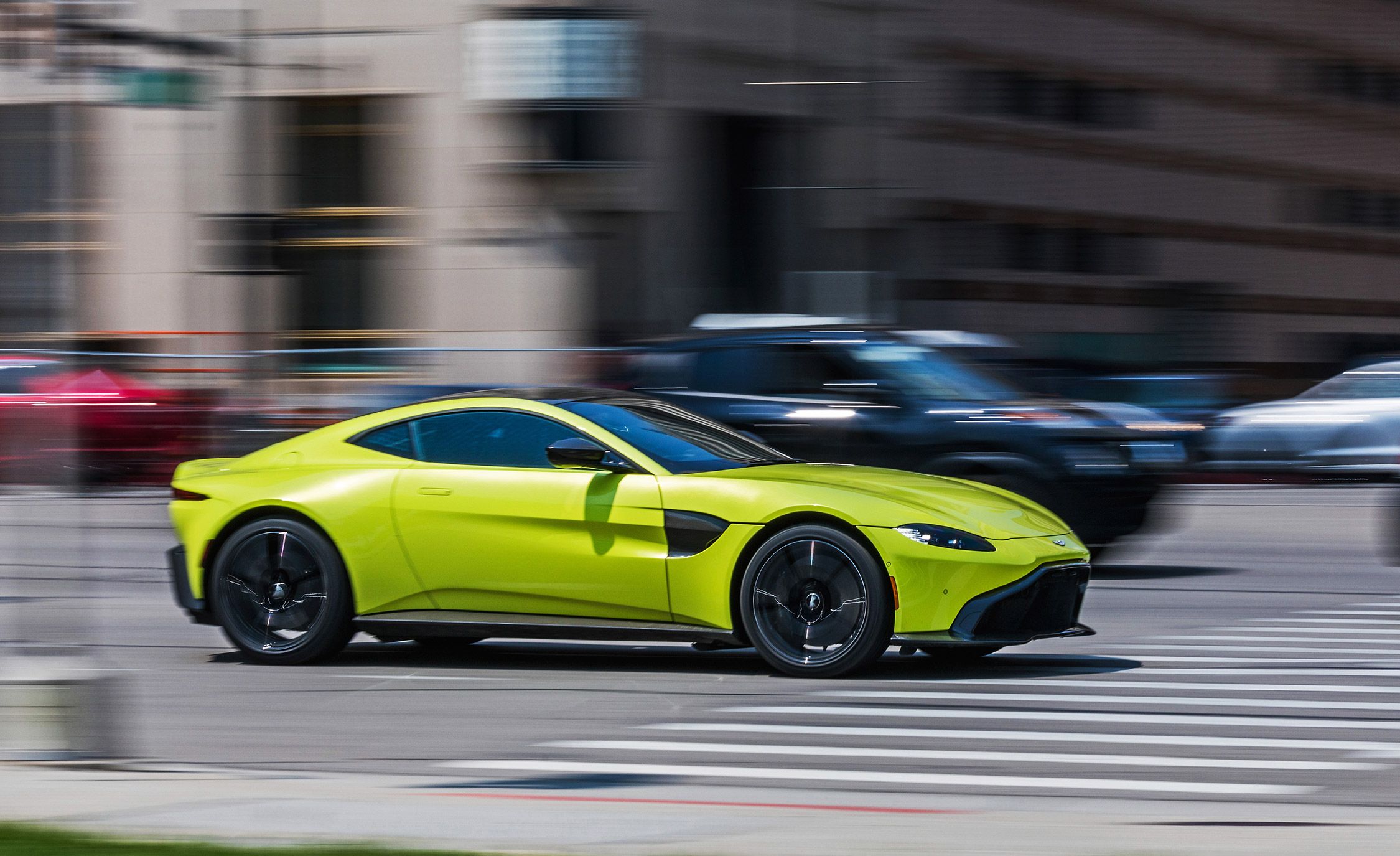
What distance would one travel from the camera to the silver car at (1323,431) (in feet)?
72.5

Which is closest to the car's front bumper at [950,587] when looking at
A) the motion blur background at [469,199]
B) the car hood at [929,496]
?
the car hood at [929,496]

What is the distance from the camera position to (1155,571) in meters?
13.6

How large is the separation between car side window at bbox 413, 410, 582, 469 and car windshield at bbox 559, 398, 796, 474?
171 millimetres

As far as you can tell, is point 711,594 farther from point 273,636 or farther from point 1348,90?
point 1348,90

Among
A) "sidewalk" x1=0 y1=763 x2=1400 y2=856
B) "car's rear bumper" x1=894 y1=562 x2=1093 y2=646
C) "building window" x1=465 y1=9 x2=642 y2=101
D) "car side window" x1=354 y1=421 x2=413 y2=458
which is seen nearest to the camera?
"sidewalk" x1=0 y1=763 x2=1400 y2=856

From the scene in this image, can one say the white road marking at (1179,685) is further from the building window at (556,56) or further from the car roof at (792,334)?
the building window at (556,56)

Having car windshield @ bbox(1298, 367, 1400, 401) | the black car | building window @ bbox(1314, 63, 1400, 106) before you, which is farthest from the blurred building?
building window @ bbox(1314, 63, 1400, 106)

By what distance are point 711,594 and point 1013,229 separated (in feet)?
106

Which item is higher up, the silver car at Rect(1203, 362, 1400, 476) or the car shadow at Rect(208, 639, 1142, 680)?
the car shadow at Rect(208, 639, 1142, 680)

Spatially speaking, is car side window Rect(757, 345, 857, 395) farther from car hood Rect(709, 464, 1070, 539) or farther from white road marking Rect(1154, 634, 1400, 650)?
car hood Rect(709, 464, 1070, 539)

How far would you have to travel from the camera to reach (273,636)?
360 inches

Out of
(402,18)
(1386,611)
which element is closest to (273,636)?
(1386,611)

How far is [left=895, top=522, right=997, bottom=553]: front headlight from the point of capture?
8336mm

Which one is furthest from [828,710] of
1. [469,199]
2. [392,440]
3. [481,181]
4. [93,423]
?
[469,199]
